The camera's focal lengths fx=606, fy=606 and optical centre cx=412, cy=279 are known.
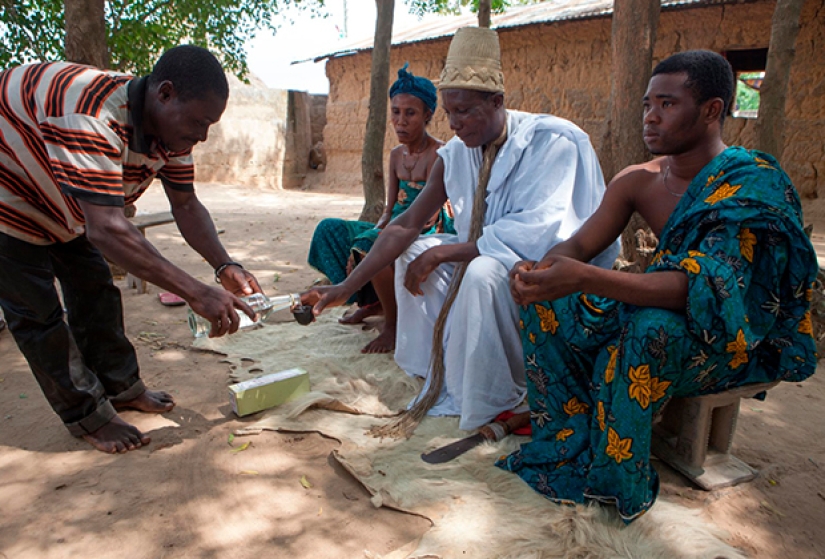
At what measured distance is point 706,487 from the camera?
82.0 inches

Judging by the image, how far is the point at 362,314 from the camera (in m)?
4.09

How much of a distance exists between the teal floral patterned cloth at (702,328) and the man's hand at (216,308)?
1163 millimetres

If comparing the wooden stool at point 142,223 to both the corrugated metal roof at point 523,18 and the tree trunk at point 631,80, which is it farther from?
the corrugated metal roof at point 523,18

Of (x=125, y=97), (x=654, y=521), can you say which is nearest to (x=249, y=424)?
(x=125, y=97)

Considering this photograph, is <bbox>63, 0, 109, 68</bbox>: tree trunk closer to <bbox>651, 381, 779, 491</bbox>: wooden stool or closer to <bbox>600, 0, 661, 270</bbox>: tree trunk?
<bbox>600, 0, 661, 270</bbox>: tree trunk

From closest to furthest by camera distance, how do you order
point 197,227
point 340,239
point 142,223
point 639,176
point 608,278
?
1. point 608,278
2. point 639,176
3. point 197,227
4. point 340,239
5. point 142,223

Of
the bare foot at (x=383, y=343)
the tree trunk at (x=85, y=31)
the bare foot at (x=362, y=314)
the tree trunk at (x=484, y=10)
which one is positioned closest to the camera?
the bare foot at (x=383, y=343)

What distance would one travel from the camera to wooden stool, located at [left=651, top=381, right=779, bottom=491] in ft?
6.79

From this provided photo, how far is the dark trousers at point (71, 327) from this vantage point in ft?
7.38

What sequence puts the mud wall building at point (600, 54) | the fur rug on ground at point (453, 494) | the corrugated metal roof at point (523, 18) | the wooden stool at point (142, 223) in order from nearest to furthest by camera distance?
the fur rug on ground at point (453, 494), the wooden stool at point (142, 223), the mud wall building at point (600, 54), the corrugated metal roof at point (523, 18)

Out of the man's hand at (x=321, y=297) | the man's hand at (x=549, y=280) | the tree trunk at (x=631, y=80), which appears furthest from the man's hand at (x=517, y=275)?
the tree trunk at (x=631, y=80)

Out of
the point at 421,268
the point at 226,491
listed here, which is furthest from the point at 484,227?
the point at 226,491

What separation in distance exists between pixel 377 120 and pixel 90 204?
423cm

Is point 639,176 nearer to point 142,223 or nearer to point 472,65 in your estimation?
point 472,65
